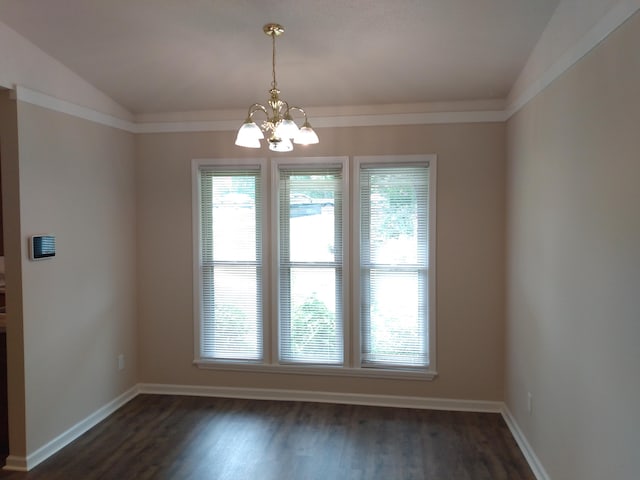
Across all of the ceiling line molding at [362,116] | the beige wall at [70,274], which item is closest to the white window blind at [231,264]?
the ceiling line molding at [362,116]

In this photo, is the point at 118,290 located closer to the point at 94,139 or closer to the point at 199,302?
the point at 199,302

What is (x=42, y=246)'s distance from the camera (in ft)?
10.5

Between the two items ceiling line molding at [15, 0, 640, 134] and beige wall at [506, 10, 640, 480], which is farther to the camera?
ceiling line molding at [15, 0, 640, 134]

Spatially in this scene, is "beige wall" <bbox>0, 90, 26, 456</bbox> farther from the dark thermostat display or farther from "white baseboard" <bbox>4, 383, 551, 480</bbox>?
"white baseboard" <bbox>4, 383, 551, 480</bbox>

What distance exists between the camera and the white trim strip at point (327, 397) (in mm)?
4012

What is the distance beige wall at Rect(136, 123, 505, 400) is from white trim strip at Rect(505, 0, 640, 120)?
73 centimetres

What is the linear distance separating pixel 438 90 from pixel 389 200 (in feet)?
3.15

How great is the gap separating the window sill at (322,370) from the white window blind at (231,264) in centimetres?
7

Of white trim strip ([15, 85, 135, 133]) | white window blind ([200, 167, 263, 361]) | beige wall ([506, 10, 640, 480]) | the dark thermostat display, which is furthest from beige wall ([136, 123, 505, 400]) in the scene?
the dark thermostat display

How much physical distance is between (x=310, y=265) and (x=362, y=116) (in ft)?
4.47

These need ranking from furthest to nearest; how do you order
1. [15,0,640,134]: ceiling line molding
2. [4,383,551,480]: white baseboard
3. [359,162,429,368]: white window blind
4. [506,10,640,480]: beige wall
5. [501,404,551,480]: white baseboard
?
[359,162,429,368]: white window blind < [4,383,551,480]: white baseboard < [501,404,551,480]: white baseboard < [15,0,640,134]: ceiling line molding < [506,10,640,480]: beige wall

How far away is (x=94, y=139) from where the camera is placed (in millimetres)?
3797

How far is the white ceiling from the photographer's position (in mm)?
2746

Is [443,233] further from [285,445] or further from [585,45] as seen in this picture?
[285,445]
